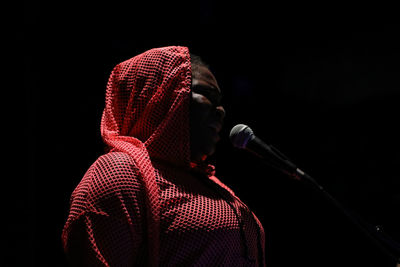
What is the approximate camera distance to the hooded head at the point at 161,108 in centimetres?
102

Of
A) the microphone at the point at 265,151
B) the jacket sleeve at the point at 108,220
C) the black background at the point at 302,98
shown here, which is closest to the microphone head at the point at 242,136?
the microphone at the point at 265,151

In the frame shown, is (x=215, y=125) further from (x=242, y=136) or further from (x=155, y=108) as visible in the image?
(x=155, y=108)

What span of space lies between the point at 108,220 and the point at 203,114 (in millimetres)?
490

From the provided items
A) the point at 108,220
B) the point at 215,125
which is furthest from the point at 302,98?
the point at 108,220

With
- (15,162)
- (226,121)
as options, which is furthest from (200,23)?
(15,162)

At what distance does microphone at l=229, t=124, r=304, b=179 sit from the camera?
39.7 inches

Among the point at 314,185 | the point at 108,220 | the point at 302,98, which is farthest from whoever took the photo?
the point at 302,98

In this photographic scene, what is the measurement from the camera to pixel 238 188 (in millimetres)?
1954

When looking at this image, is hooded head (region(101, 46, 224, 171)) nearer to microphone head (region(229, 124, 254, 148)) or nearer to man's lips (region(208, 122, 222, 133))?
man's lips (region(208, 122, 222, 133))

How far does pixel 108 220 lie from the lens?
2.61 feet

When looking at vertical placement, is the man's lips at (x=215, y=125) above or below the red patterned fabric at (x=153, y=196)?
above

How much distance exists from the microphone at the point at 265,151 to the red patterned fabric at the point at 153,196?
185mm

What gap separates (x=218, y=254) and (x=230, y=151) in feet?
3.58

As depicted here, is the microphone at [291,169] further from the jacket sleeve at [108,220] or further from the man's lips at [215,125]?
the jacket sleeve at [108,220]
